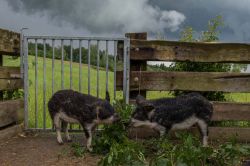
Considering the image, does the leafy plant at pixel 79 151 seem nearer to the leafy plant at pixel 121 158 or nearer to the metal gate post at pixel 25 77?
the leafy plant at pixel 121 158

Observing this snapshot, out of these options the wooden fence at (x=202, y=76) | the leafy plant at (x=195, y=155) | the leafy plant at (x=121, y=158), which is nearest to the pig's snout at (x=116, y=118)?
the leafy plant at (x=195, y=155)

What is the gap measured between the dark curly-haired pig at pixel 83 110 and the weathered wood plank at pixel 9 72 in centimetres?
147

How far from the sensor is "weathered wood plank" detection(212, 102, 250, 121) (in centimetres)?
774

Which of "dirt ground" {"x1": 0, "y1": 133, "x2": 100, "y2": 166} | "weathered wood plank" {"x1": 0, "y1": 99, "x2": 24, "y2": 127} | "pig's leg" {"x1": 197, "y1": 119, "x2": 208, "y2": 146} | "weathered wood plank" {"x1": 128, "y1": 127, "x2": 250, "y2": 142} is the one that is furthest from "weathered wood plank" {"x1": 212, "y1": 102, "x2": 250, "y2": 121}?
"weathered wood plank" {"x1": 0, "y1": 99, "x2": 24, "y2": 127}

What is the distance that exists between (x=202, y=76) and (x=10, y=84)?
12.2 feet

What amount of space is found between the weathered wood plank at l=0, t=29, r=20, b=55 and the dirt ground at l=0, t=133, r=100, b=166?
1661 millimetres

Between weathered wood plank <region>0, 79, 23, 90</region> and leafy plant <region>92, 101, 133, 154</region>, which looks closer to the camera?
leafy plant <region>92, 101, 133, 154</region>

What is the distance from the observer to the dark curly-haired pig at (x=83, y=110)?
21.7ft

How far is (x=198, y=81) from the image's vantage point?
7.71 m

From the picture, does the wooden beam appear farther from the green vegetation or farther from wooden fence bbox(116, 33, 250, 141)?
the green vegetation

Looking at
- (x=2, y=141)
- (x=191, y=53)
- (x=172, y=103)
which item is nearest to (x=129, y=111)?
(x=172, y=103)

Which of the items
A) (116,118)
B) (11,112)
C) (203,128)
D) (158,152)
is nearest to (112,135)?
(116,118)

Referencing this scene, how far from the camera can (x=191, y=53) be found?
7785mm

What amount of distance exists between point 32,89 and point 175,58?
965cm
